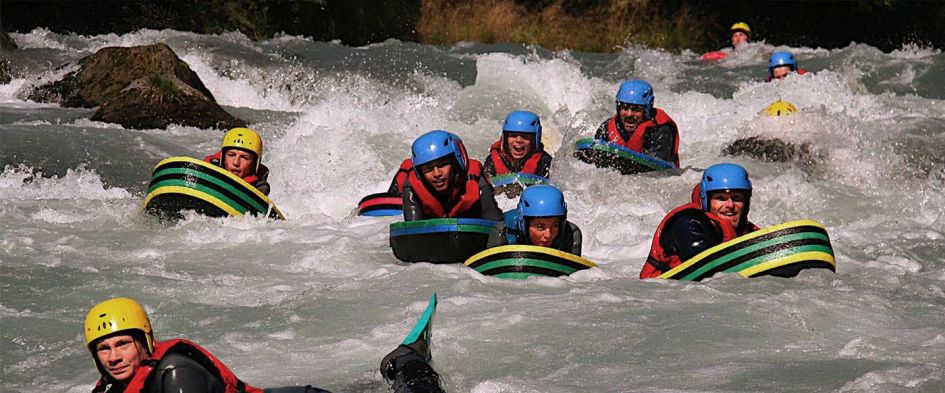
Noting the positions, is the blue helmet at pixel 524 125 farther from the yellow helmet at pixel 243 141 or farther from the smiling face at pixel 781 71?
the smiling face at pixel 781 71

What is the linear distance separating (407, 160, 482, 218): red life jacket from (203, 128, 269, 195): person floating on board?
188 cm

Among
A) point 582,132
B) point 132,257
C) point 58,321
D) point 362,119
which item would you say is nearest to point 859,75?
point 582,132

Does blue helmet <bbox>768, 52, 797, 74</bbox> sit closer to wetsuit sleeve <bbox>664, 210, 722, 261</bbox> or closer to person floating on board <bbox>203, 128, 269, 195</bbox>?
person floating on board <bbox>203, 128, 269, 195</bbox>

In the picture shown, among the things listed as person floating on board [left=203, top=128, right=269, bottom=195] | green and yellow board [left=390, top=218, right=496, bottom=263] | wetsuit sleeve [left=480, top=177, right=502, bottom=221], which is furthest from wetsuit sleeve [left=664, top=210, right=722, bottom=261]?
person floating on board [left=203, top=128, right=269, bottom=195]

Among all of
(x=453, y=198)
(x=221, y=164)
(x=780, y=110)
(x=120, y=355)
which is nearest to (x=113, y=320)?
(x=120, y=355)

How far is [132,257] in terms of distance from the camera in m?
8.34

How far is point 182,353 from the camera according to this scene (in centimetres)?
440

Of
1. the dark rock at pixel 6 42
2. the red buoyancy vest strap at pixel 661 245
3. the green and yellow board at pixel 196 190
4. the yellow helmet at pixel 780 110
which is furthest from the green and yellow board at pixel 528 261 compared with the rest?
the dark rock at pixel 6 42

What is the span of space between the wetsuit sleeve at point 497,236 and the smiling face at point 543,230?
0.25 meters

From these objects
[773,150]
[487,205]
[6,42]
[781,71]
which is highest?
[6,42]

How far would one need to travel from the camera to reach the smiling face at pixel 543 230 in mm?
7449

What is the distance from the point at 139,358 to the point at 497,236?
3.56 m

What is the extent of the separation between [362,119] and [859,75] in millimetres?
7389

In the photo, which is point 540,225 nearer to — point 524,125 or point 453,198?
point 453,198
